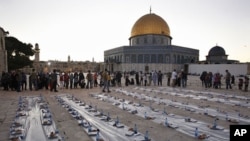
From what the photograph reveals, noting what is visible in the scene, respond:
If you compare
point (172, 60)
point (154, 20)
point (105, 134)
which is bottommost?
point (105, 134)

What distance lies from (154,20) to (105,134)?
53.9m

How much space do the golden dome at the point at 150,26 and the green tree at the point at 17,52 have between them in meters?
26.3

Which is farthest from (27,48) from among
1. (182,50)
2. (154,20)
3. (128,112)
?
(128,112)

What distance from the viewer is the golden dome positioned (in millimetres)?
56562

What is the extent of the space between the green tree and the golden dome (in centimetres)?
2630

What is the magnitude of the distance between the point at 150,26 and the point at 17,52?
31.3 meters

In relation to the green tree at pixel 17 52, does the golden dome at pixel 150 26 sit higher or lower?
higher

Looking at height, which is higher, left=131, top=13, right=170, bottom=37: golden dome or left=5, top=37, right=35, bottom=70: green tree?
left=131, top=13, right=170, bottom=37: golden dome

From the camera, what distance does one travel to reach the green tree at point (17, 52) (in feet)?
141

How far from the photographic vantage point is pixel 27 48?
47938mm

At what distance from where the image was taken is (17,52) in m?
46.6

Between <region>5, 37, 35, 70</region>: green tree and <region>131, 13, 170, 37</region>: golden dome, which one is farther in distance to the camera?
<region>131, 13, 170, 37</region>: golden dome

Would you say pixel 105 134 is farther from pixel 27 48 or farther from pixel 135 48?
pixel 135 48

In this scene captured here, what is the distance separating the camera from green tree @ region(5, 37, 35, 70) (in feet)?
141
